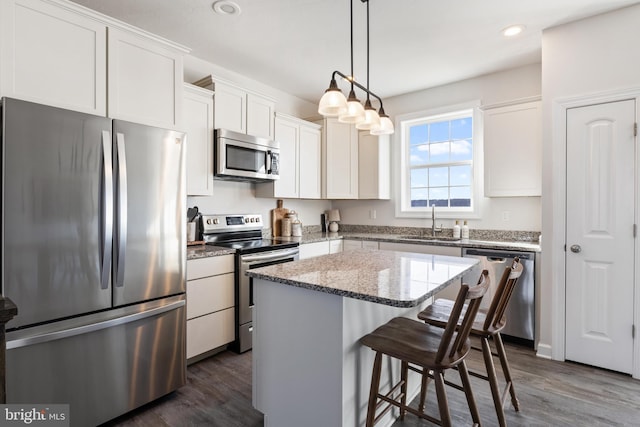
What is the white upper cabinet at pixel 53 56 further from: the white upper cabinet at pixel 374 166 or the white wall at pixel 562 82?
the white wall at pixel 562 82

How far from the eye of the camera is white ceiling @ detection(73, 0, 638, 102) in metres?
2.33

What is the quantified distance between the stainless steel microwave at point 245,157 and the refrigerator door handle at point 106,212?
1.17 m

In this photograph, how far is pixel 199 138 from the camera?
285 centimetres

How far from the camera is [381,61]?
3.22 meters

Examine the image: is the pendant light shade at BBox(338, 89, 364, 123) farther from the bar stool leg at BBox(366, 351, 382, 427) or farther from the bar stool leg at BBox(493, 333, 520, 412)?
the bar stool leg at BBox(493, 333, 520, 412)

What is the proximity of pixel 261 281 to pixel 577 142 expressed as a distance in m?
2.63

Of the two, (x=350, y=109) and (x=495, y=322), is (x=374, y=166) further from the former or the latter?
(x=495, y=322)

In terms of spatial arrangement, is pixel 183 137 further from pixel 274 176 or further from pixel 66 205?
pixel 274 176

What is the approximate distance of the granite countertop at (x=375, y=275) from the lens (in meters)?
1.31

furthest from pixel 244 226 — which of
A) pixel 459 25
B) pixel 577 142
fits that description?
pixel 577 142

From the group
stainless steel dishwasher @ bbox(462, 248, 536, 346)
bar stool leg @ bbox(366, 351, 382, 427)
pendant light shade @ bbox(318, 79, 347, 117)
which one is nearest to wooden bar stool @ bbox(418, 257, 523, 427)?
bar stool leg @ bbox(366, 351, 382, 427)

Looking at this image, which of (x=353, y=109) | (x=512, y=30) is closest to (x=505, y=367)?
(x=353, y=109)

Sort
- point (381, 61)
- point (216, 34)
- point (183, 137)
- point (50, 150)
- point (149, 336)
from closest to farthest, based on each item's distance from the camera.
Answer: point (50, 150) → point (149, 336) → point (183, 137) → point (216, 34) → point (381, 61)

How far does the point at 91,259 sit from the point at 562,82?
3.54m
